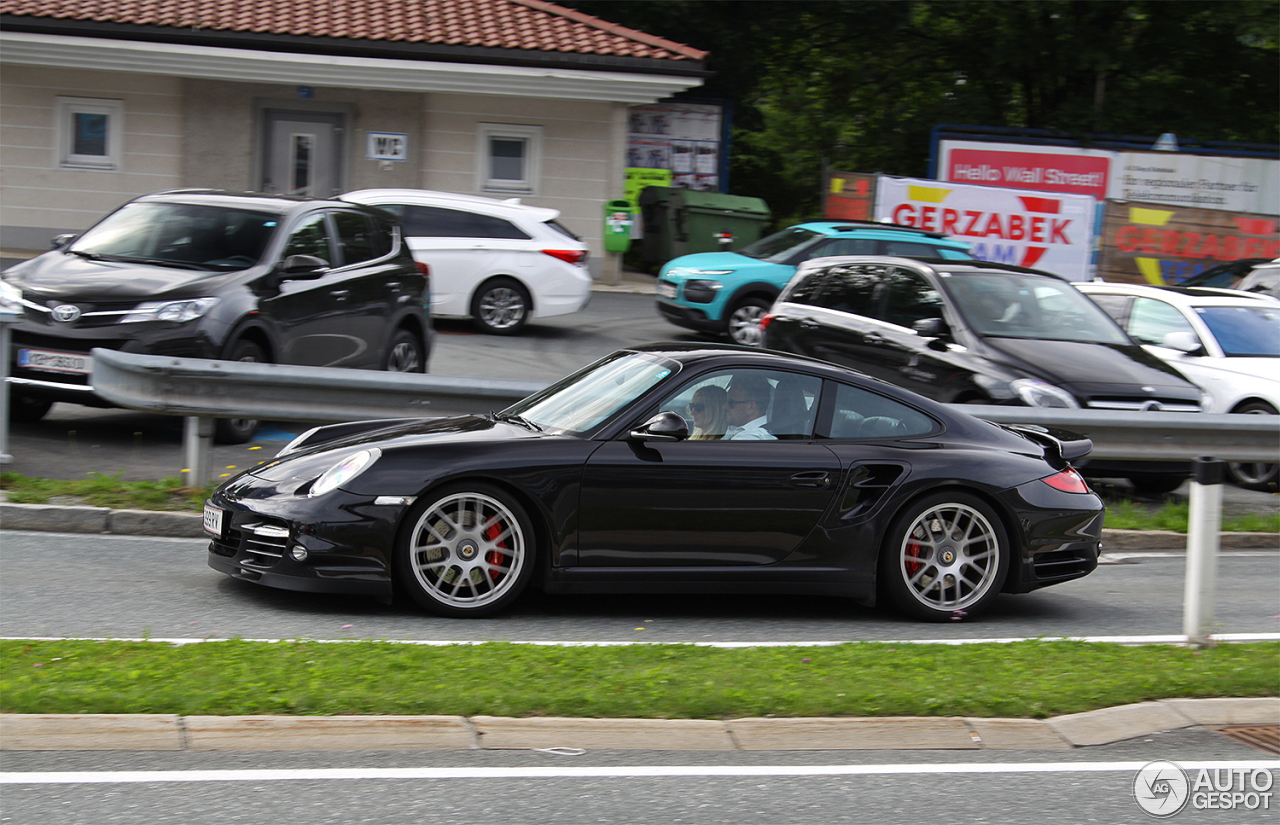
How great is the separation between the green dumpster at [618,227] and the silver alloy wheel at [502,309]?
5998 mm

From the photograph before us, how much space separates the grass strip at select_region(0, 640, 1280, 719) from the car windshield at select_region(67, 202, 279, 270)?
5.44 meters

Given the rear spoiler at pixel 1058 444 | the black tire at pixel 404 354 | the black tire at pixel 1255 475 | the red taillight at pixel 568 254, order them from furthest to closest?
the red taillight at pixel 568 254 < the black tire at pixel 404 354 < the black tire at pixel 1255 475 < the rear spoiler at pixel 1058 444

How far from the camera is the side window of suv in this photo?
11.5 meters

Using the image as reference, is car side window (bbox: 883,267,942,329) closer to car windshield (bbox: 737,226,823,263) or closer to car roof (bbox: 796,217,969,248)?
car windshield (bbox: 737,226,823,263)

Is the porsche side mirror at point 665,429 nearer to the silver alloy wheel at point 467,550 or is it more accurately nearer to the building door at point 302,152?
the silver alloy wheel at point 467,550

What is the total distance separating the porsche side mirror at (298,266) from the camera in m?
10.4

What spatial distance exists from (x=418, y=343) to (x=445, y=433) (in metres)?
5.86

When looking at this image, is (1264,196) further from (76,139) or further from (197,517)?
(197,517)

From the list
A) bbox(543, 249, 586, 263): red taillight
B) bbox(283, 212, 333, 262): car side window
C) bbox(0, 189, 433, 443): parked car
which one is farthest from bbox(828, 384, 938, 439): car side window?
bbox(543, 249, 586, 263): red taillight

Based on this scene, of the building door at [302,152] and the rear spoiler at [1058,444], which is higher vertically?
the building door at [302,152]

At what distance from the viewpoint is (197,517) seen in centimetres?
812

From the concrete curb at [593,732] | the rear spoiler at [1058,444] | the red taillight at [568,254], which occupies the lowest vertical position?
the concrete curb at [593,732]

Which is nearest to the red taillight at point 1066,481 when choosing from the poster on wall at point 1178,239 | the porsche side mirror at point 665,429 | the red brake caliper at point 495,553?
the porsche side mirror at point 665,429

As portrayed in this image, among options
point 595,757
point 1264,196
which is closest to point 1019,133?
point 1264,196
